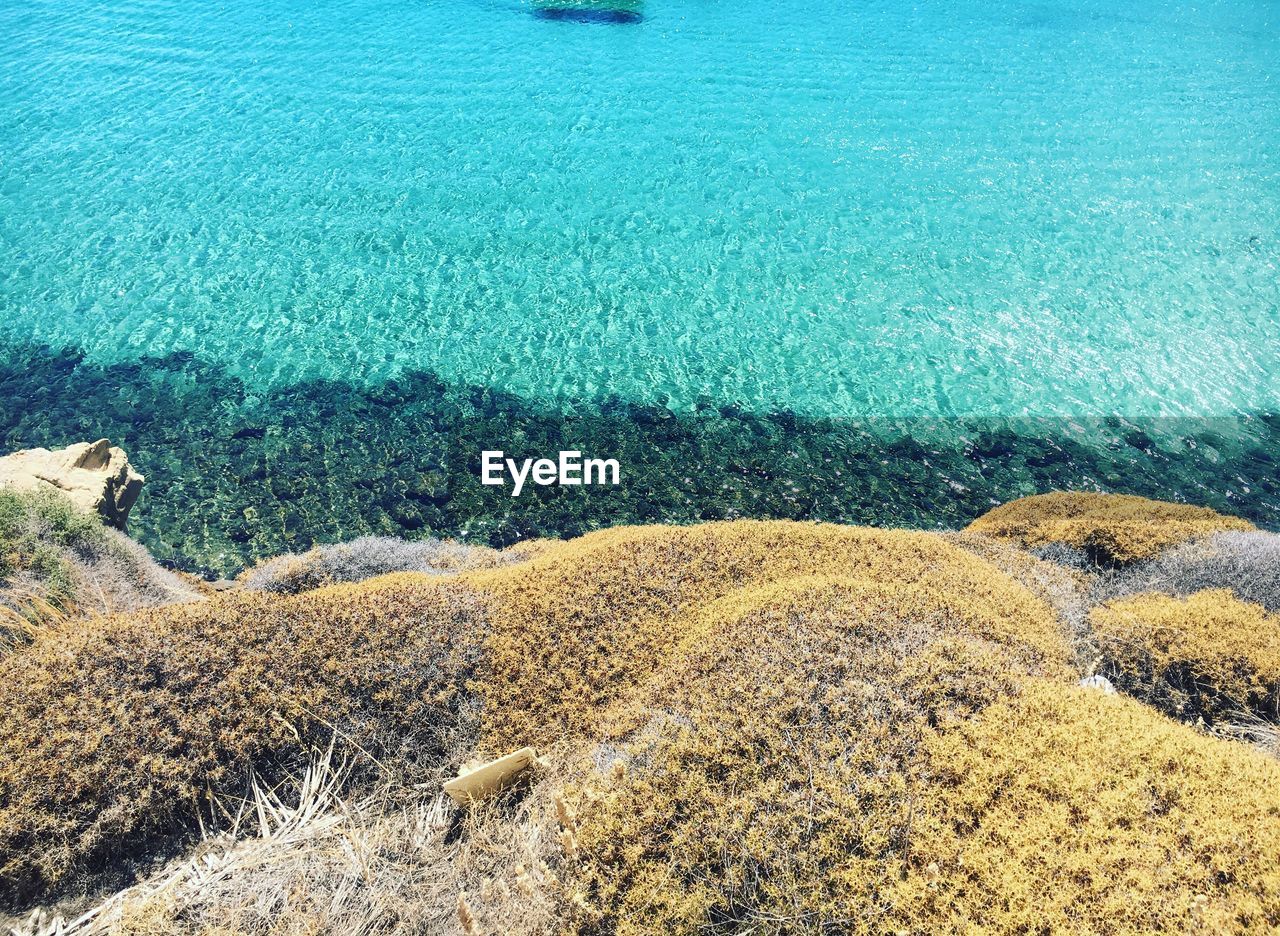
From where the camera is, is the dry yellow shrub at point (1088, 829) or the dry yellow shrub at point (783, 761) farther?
the dry yellow shrub at point (783, 761)

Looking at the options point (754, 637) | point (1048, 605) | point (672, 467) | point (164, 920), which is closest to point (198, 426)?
point (672, 467)

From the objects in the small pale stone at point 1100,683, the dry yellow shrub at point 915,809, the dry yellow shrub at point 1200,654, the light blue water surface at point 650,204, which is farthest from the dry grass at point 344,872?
A: the light blue water surface at point 650,204

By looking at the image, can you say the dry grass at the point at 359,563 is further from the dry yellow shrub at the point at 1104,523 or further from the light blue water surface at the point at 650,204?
the dry yellow shrub at the point at 1104,523

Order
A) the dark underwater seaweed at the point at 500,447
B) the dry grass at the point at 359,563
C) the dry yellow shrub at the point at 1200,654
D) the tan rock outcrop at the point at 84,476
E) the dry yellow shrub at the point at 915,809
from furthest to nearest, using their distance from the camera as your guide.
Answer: the dark underwater seaweed at the point at 500,447, the tan rock outcrop at the point at 84,476, the dry grass at the point at 359,563, the dry yellow shrub at the point at 1200,654, the dry yellow shrub at the point at 915,809

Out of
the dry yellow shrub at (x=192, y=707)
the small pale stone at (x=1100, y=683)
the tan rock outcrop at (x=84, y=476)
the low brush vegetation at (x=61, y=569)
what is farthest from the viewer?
the tan rock outcrop at (x=84, y=476)

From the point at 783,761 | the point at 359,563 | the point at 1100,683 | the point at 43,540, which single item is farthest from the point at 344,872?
the point at 1100,683

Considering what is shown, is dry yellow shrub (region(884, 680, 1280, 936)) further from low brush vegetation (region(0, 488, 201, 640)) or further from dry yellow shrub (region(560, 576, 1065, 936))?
low brush vegetation (region(0, 488, 201, 640))
